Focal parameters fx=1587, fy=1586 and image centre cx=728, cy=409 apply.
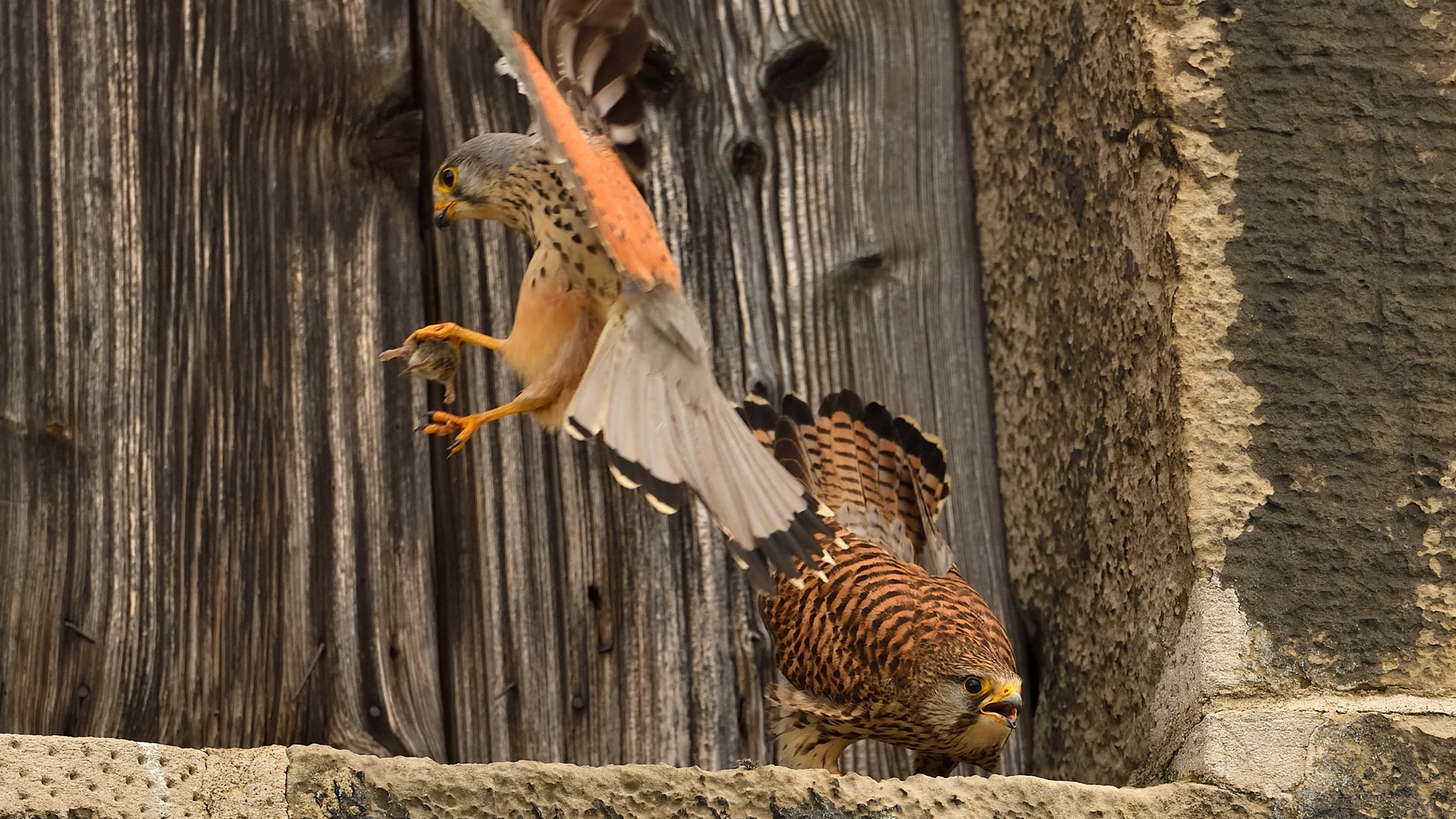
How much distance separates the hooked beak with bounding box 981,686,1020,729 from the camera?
2.27 m

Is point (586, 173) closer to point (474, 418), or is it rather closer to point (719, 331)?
point (474, 418)

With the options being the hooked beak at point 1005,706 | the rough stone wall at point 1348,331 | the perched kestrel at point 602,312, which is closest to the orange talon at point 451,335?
the perched kestrel at point 602,312

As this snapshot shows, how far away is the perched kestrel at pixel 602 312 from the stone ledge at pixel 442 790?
0.25 m

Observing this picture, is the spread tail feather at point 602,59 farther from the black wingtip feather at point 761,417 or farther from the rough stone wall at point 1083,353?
the rough stone wall at point 1083,353

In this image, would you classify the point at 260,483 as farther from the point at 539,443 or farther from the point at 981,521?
the point at 981,521

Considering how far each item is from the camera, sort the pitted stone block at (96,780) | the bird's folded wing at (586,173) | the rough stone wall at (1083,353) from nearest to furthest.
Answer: the pitted stone block at (96,780), the bird's folded wing at (586,173), the rough stone wall at (1083,353)

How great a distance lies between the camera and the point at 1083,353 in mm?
2398

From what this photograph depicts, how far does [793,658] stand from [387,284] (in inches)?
35.0

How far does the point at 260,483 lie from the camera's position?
246 cm

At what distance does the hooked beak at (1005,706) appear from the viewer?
2268 millimetres

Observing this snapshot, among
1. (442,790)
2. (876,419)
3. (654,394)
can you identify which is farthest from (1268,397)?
(442,790)

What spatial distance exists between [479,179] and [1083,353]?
37.9 inches

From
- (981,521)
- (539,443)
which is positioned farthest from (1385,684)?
(539,443)

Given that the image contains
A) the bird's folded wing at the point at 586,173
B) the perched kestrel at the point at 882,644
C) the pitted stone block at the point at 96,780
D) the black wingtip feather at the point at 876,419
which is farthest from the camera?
the black wingtip feather at the point at 876,419
